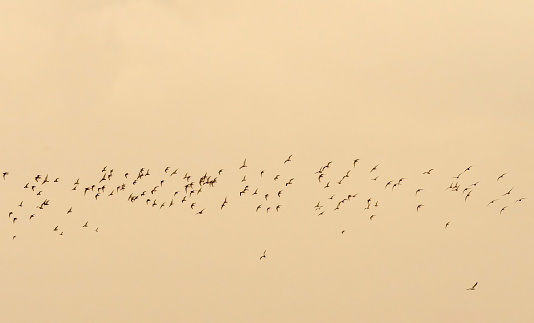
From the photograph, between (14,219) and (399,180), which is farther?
(14,219)

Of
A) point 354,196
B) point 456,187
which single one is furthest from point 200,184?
point 456,187

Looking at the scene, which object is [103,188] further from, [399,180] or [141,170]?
[399,180]

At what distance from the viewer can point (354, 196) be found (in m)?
168

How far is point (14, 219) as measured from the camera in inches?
7323

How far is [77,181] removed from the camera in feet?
567

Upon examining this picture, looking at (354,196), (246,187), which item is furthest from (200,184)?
(354,196)

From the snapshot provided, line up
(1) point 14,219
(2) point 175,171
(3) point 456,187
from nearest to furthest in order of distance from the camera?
(3) point 456,187, (2) point 175,171, (1) point 14,219

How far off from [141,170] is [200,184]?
7.88 metres

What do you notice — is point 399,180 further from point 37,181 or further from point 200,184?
point 37,181

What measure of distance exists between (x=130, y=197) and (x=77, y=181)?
802 centimetres

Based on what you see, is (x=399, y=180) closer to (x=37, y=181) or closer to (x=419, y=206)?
(x=419, y=206)

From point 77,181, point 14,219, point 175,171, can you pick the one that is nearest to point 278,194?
point 175,171

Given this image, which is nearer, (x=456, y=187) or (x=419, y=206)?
(x=456, y=187)

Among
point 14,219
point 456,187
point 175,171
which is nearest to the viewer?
point 456,187
